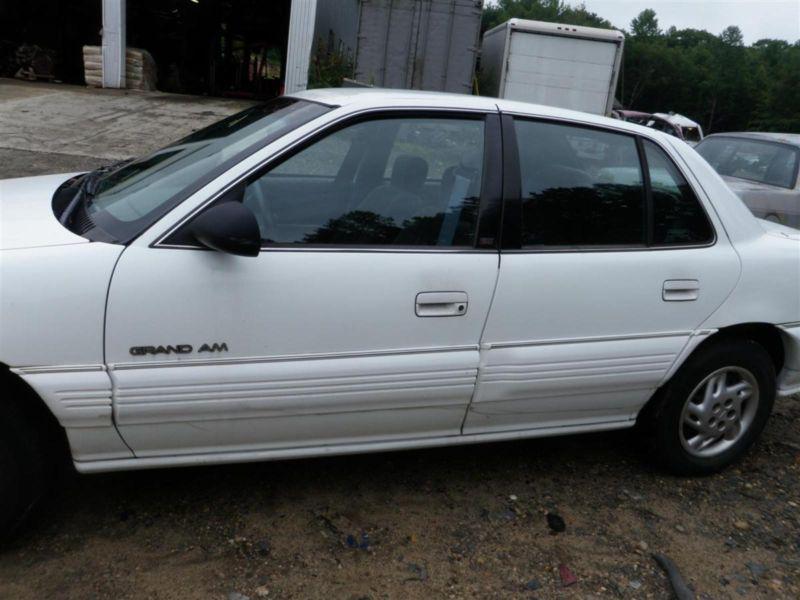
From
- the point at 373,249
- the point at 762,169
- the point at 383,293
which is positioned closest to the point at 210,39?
the point at 762,169

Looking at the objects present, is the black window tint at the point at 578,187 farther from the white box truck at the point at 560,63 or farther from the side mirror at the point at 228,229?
the white box truck at the point at 560,63

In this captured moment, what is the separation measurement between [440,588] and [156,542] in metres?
1.05

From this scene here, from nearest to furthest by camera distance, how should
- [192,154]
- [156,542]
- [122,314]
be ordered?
1. [122,314]
2. [156,542]
3. [192,154]

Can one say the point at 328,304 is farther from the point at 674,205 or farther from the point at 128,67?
the point at 128,67

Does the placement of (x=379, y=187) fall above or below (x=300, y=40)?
below

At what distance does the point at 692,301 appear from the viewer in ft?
10.0

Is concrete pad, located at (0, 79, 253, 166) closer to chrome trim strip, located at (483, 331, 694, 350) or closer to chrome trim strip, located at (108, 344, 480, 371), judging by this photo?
chrome trim strip, located at (108, 344, 480, 371)

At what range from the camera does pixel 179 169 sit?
8.98ft

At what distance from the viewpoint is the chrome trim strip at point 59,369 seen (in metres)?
2.23

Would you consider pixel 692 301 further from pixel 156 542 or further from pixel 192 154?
pixel 156 542

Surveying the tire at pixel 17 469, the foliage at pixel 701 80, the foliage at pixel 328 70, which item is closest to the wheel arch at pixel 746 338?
the tire at pixel 17 469

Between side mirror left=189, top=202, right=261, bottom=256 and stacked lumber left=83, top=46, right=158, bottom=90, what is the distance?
45.4 ft

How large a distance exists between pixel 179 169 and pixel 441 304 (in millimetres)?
1126

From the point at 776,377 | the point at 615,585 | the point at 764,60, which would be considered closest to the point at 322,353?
the point at 615,585
